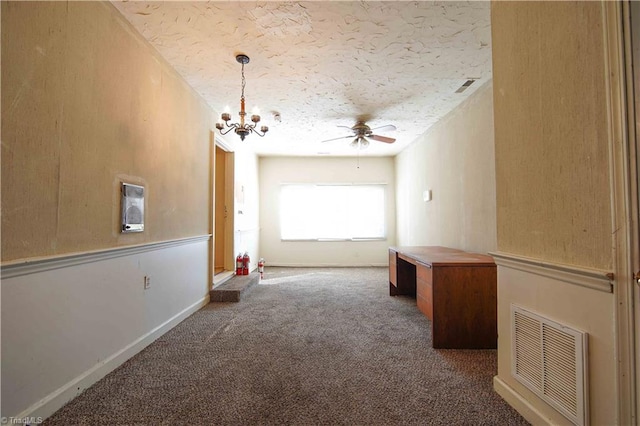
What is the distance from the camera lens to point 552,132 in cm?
119

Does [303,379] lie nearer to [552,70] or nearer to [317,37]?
[552,70]

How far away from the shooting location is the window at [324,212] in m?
6.14

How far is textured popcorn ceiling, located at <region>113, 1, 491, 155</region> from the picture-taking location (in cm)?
186

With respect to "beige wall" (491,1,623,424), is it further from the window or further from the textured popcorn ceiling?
the window

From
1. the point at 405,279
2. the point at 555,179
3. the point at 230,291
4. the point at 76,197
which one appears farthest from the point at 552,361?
the point at 230,291

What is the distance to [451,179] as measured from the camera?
11.6ft

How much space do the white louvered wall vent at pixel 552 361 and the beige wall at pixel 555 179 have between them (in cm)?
3

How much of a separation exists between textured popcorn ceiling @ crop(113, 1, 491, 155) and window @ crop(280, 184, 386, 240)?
2635mm

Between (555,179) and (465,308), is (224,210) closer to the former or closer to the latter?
(465,308)

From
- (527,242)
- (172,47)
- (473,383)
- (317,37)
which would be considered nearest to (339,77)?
(317,37)

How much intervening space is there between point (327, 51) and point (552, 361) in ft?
8.42

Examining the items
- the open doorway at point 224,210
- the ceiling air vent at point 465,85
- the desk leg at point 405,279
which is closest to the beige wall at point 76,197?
the open doorway at point 224,210

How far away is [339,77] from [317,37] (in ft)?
2.12

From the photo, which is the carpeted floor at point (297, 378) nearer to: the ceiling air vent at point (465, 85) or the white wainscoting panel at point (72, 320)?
the white wainscoting panel at point (72, 320)
